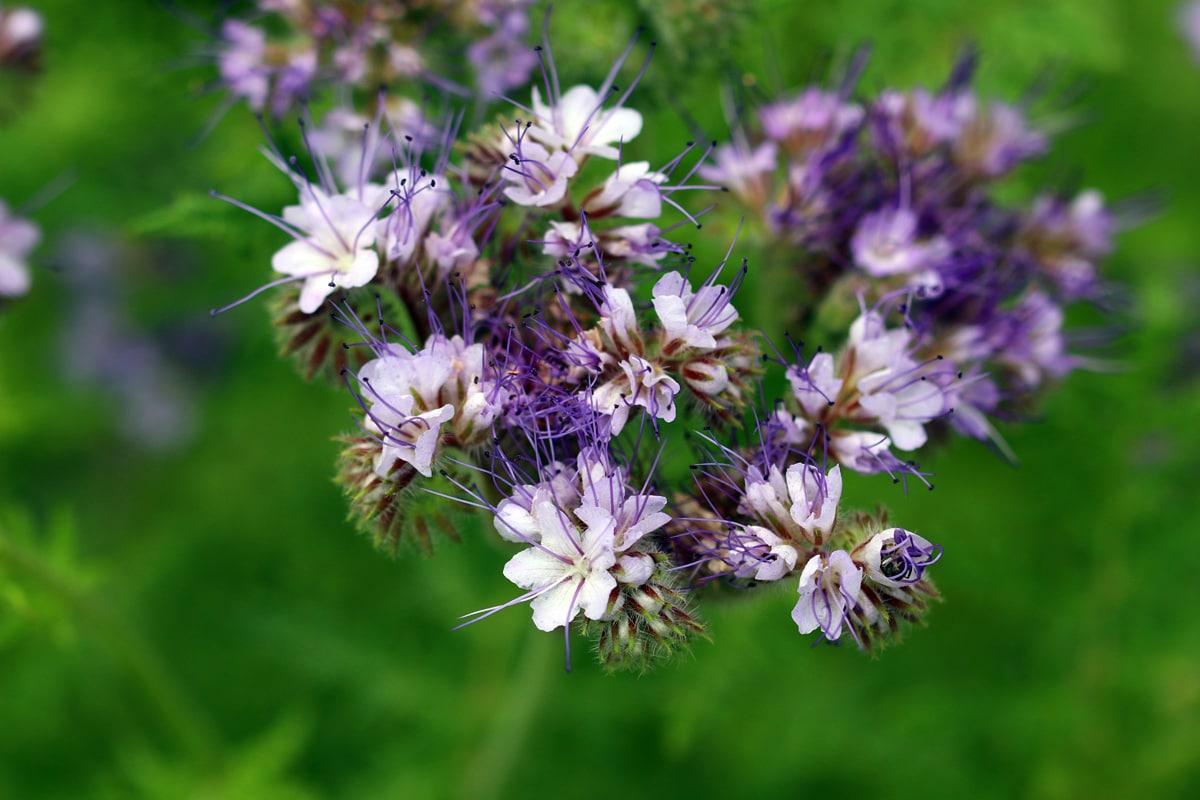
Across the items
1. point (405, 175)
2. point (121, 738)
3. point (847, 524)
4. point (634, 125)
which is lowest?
point (121, 738)

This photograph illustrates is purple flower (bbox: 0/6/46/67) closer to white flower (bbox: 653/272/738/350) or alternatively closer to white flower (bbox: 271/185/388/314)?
white flower (bbox: 271/185/388/314)

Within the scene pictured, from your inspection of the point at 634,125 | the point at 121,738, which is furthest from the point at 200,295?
the point at 634,125

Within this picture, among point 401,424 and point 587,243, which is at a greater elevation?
point 587,243

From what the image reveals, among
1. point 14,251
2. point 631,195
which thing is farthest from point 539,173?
point 14,251

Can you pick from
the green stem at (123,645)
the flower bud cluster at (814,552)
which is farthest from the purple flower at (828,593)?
the green stem at (123,645)

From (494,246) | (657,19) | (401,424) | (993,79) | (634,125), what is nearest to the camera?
(401,424)

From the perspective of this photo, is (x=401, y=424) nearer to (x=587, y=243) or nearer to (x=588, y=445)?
(x=588, y=445)

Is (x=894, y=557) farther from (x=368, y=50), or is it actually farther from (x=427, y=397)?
(x=368, y=50)
